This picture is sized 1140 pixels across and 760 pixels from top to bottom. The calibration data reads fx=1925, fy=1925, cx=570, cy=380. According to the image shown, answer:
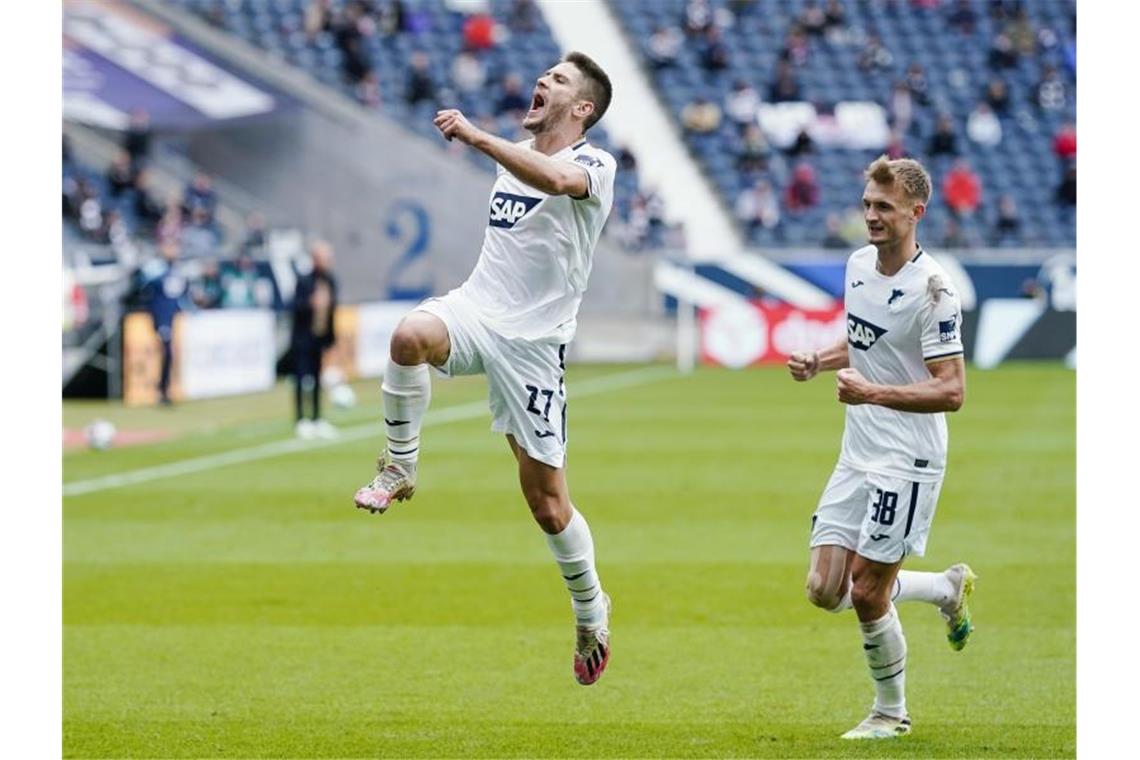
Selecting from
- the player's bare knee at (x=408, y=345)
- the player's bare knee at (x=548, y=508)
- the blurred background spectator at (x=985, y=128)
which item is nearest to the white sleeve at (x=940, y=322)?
the player's bare knee at (x=548, y=508)

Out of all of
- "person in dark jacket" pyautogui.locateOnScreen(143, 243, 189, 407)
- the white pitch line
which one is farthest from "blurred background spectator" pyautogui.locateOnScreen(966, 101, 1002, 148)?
"person in dark jacket" pyautogui.locateOnScreen(143, 243, 189, 407)

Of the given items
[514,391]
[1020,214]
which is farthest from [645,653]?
[1020,214]

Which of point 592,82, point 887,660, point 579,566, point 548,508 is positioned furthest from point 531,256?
point 887,660

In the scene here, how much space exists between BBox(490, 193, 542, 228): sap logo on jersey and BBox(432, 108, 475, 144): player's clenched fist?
3.17 ft

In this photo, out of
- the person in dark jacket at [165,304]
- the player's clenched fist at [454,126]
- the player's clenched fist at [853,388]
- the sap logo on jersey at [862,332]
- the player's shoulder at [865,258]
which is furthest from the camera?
the person in dark jacket at [165,304]

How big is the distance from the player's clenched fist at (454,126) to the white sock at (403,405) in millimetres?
1199

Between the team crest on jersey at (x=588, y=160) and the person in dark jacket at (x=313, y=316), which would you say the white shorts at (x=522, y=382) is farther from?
the person in dark jacket at (x=313, y=316)

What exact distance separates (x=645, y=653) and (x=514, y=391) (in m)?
3.26

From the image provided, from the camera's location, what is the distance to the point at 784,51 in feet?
140

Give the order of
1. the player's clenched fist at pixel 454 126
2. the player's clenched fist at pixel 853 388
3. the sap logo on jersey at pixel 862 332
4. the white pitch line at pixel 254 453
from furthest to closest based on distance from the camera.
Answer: the white pitch line at pixel 254 453, the sap logo on jersey at pixel 862 332, the player's clenched fist at pixel 853 388, the player's clenched fist at pixel 454 126

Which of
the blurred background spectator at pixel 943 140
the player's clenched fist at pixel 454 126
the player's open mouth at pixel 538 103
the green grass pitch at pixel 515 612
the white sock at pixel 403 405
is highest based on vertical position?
the blurred background spectator at pixel 943 140

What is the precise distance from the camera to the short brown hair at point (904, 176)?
8242 millimetres

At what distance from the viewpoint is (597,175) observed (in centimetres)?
831

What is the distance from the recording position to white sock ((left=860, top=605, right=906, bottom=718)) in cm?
891
